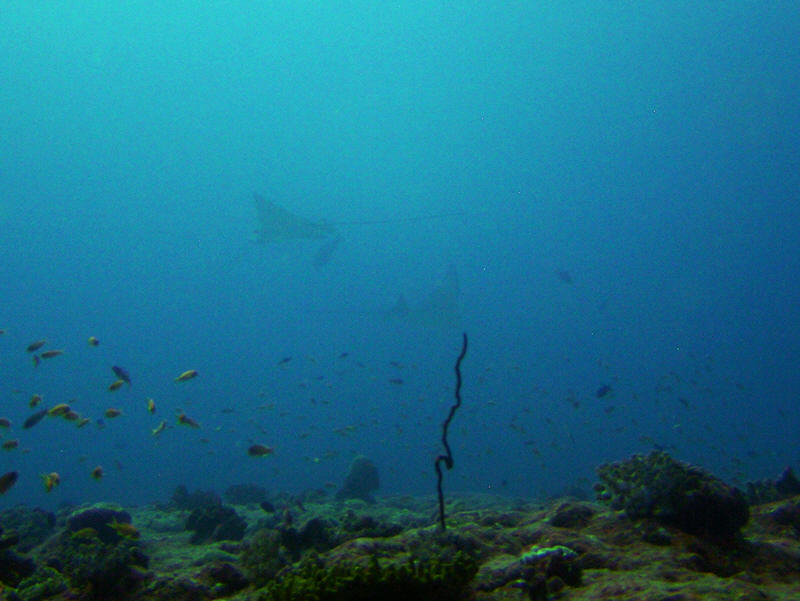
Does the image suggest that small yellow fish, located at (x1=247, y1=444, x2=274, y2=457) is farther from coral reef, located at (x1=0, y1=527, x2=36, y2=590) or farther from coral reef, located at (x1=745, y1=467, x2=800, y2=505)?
coral reef, located at (x1=745, y1=467, x2=800, y2=505)

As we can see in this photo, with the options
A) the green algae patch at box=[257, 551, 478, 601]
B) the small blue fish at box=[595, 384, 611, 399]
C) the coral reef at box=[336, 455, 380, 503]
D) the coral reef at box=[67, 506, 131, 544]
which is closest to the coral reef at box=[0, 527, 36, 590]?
the coral reef at box=[67, 506, 131, 544]

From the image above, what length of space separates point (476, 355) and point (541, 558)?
144095 mm

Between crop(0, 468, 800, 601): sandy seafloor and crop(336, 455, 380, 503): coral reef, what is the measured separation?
12.8 meters

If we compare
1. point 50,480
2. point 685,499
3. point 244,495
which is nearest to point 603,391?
point 685,499

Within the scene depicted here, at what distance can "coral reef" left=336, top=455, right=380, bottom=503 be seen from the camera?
20.8 meters

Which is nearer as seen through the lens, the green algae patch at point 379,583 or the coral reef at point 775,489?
the green algae patch at point 379,583

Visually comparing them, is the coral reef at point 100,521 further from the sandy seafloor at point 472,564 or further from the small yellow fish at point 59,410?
the small yellow fish at point 59,410

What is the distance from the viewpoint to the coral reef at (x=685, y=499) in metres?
5.82

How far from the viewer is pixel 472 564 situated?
167 inches

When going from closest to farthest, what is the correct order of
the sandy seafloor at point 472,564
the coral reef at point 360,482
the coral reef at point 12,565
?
the sandy seafloor at point 472,564 → the coral reef at point 12,565 → the coral reef at point 360,482

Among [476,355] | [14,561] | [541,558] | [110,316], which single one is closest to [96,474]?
[14,561]

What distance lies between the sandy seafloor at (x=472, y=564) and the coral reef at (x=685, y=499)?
0.13 metres

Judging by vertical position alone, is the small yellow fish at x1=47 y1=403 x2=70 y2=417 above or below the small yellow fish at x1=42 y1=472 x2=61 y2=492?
above

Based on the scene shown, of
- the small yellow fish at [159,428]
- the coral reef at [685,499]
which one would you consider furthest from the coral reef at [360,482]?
the coral reef at [685,499]
